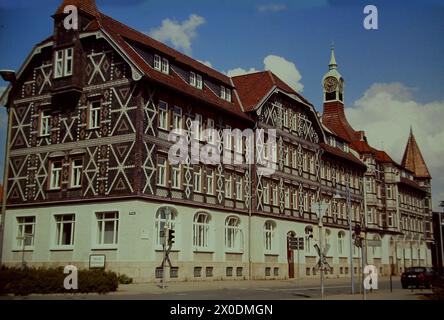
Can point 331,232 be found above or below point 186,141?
below

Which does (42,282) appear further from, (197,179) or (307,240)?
(307,240)

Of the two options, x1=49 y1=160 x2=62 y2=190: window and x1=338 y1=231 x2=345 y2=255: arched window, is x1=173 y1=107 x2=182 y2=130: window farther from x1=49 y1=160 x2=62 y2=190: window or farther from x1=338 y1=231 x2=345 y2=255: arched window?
x1=338 y1=231 x2=345 y2=255: arched window

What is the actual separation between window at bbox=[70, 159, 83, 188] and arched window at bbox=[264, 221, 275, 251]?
552 inches

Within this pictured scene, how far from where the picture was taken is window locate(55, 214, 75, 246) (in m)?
28.9

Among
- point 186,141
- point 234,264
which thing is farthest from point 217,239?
point 186,141

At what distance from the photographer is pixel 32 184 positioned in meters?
30.8

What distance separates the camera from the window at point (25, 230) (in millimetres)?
29922

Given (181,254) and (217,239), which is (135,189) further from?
(217,239)

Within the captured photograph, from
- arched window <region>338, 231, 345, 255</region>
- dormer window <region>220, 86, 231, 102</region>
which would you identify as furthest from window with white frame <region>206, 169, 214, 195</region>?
arched window <region>338, 231, 345, 255</region>

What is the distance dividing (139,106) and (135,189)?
13.5 ft

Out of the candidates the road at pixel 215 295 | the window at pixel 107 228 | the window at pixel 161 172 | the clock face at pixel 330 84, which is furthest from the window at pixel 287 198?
the road at pixel 215 295

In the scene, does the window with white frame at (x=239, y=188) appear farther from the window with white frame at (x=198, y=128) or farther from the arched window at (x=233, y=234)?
the window with white frame at (x=198, y=128)

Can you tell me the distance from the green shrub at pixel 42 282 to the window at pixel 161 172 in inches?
426

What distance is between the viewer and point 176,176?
30.2 meters
